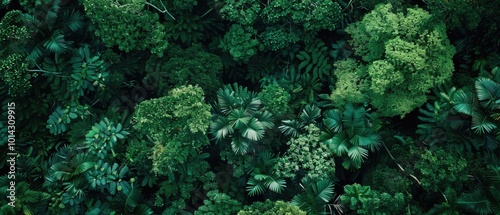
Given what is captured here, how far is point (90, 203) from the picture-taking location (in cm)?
705

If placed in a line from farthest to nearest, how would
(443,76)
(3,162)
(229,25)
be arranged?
(229,25), (3,162), (443,76)

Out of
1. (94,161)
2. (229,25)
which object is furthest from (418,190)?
(94,161)

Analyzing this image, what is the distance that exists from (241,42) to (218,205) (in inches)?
98.5

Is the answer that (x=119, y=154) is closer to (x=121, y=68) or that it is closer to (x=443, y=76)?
(x=121, y=68)

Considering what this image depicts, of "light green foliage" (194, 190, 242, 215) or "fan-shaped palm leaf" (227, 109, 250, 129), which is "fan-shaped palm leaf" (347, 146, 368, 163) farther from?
"light green foliage" (194, 190, 242, 215)

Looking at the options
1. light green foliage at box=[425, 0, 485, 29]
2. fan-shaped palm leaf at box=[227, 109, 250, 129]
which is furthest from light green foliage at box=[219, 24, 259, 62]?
light green foliage at box=[425, 0, 485, 29]

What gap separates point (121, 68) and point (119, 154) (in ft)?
4.77

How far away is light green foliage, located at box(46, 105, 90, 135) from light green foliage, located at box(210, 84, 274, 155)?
2153mm

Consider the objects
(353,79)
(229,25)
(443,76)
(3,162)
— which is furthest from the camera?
(229,25)

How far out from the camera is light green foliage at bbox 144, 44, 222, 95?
7105mm

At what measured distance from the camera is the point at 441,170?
618cm

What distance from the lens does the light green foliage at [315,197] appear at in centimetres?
645

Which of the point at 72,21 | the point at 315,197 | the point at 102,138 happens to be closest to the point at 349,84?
the point at 315,197

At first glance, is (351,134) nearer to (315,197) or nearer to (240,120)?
(315,197)
